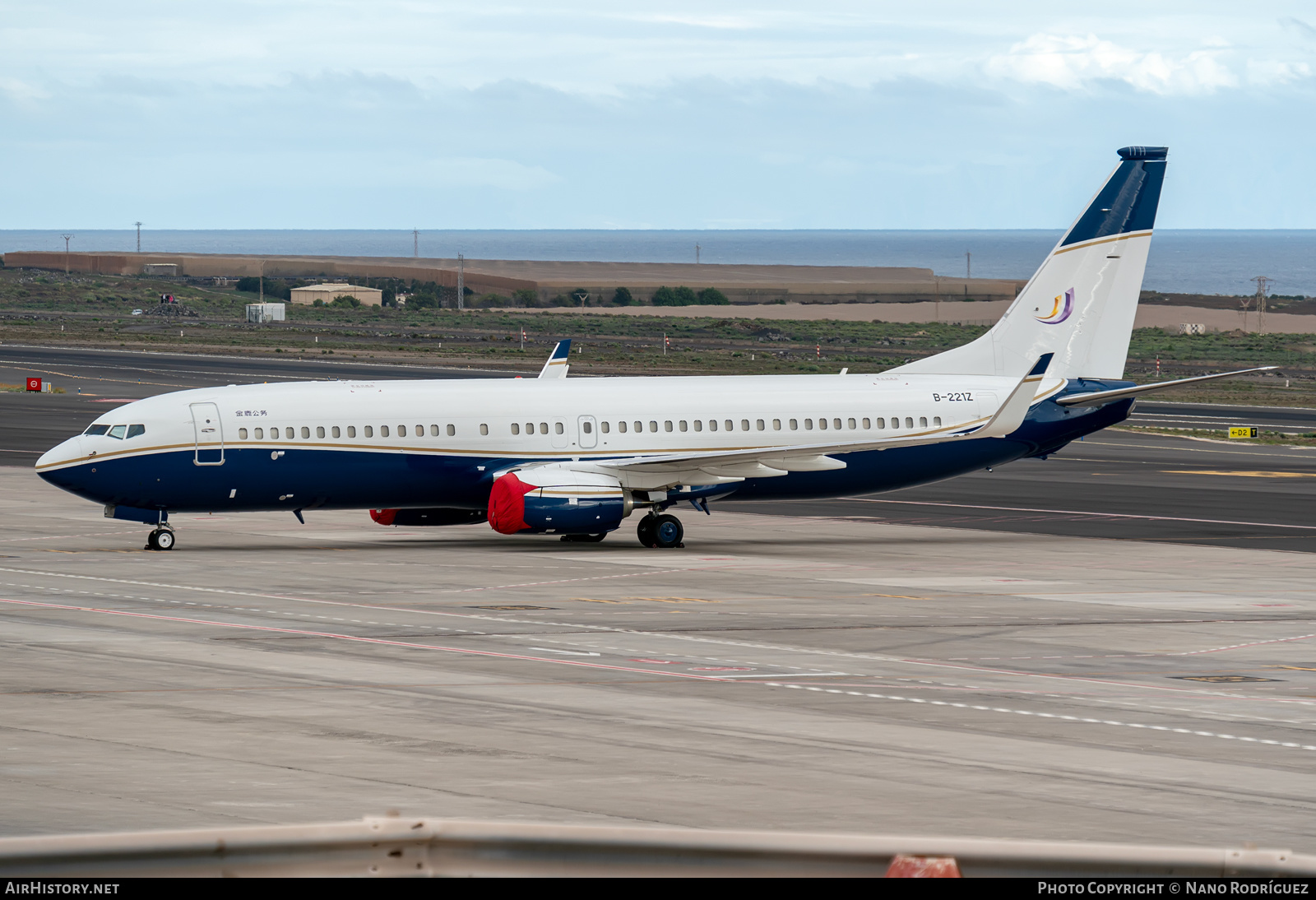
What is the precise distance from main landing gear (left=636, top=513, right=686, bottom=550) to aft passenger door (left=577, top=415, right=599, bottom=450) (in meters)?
2.50

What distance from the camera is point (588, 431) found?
4597cm

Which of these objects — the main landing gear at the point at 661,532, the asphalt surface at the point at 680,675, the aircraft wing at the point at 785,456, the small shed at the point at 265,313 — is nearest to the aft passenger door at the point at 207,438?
the asphalt surface at the point at 680,675

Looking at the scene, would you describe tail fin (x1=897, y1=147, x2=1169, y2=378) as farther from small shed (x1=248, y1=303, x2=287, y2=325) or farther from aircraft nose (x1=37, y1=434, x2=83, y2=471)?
small shed (x1=248, y1=303, x2=287, y2=325)

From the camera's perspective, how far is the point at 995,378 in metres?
49.8

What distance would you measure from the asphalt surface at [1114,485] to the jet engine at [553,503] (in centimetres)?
1199

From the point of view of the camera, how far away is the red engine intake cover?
144ft

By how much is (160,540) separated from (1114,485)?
34248mm

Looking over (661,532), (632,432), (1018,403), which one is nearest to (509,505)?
(632,432)

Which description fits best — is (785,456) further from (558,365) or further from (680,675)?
(680,675)

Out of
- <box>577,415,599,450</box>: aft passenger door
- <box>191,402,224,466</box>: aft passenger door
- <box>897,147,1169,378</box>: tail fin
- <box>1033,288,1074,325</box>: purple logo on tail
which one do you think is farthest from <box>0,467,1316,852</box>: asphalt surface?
<box>1033,288,1074,325</box>: purple logo on tail

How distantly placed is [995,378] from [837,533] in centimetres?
635

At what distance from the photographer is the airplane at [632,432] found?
4328 centimetres

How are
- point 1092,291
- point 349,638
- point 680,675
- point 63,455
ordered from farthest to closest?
point 1092,291
point 63,455
point 349,638
point 680,675

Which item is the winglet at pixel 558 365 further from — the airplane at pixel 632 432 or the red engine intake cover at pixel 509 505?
the red engine intake cover at pixel 509 505
